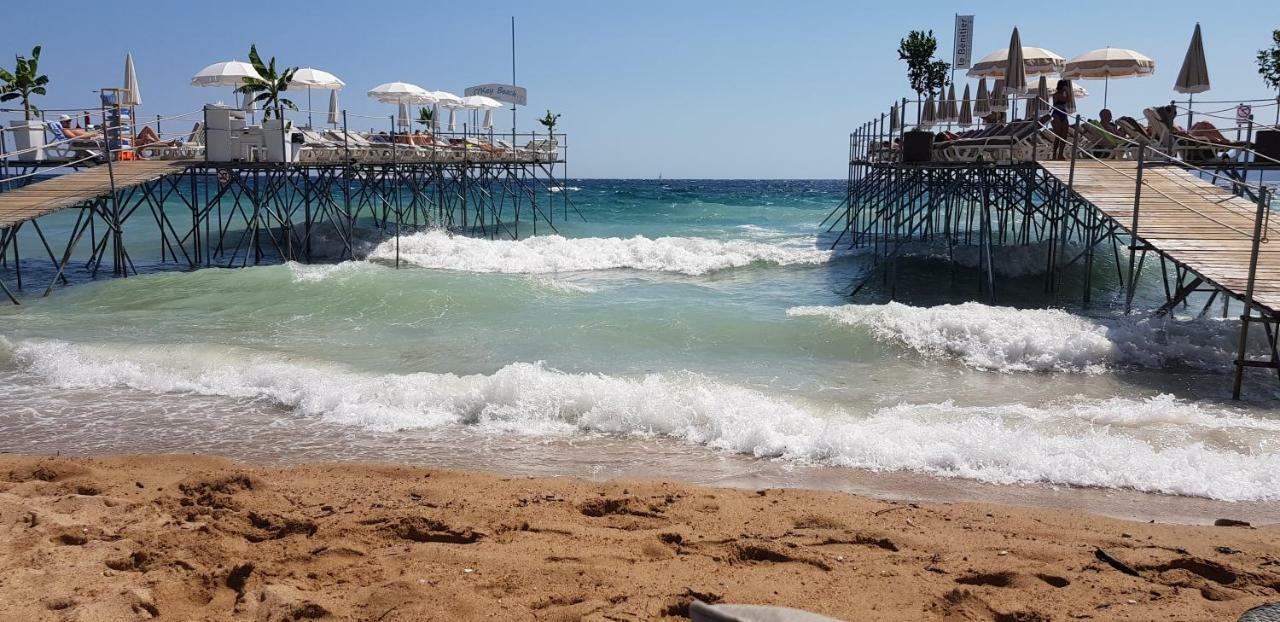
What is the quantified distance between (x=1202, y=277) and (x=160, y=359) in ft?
40.2

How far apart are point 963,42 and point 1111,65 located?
422cm

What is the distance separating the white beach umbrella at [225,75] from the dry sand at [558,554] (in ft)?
57.1

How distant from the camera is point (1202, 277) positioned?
400 inches

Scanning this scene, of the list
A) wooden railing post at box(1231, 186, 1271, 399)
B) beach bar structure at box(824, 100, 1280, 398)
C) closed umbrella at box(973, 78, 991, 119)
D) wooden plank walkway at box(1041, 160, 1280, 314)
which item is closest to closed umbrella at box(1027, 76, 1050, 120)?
beach bar structure at box(824, 100, 1280, 398)

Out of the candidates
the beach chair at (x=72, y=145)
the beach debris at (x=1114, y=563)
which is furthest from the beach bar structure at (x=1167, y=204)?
the beach chair at (x=72, y=145)

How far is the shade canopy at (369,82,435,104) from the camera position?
2705cm

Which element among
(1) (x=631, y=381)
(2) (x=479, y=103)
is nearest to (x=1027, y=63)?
(1) (x=631, y=381)

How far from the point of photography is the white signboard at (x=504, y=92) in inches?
1273

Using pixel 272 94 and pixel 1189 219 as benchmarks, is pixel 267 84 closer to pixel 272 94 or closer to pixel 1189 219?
pixel 272 94

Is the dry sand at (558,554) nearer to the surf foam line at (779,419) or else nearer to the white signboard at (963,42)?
the surf foam line at (779,419)

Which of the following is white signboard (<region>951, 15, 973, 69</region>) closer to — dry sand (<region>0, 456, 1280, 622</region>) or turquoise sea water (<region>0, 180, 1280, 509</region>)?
turquoise sea water (<region>0, 180, 1280, 509</region>)

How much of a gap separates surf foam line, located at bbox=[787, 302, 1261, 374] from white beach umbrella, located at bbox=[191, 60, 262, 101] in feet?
54.2

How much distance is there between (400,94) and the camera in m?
27.1

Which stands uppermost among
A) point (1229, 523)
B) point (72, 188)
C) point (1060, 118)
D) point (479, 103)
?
point (479, 103)
